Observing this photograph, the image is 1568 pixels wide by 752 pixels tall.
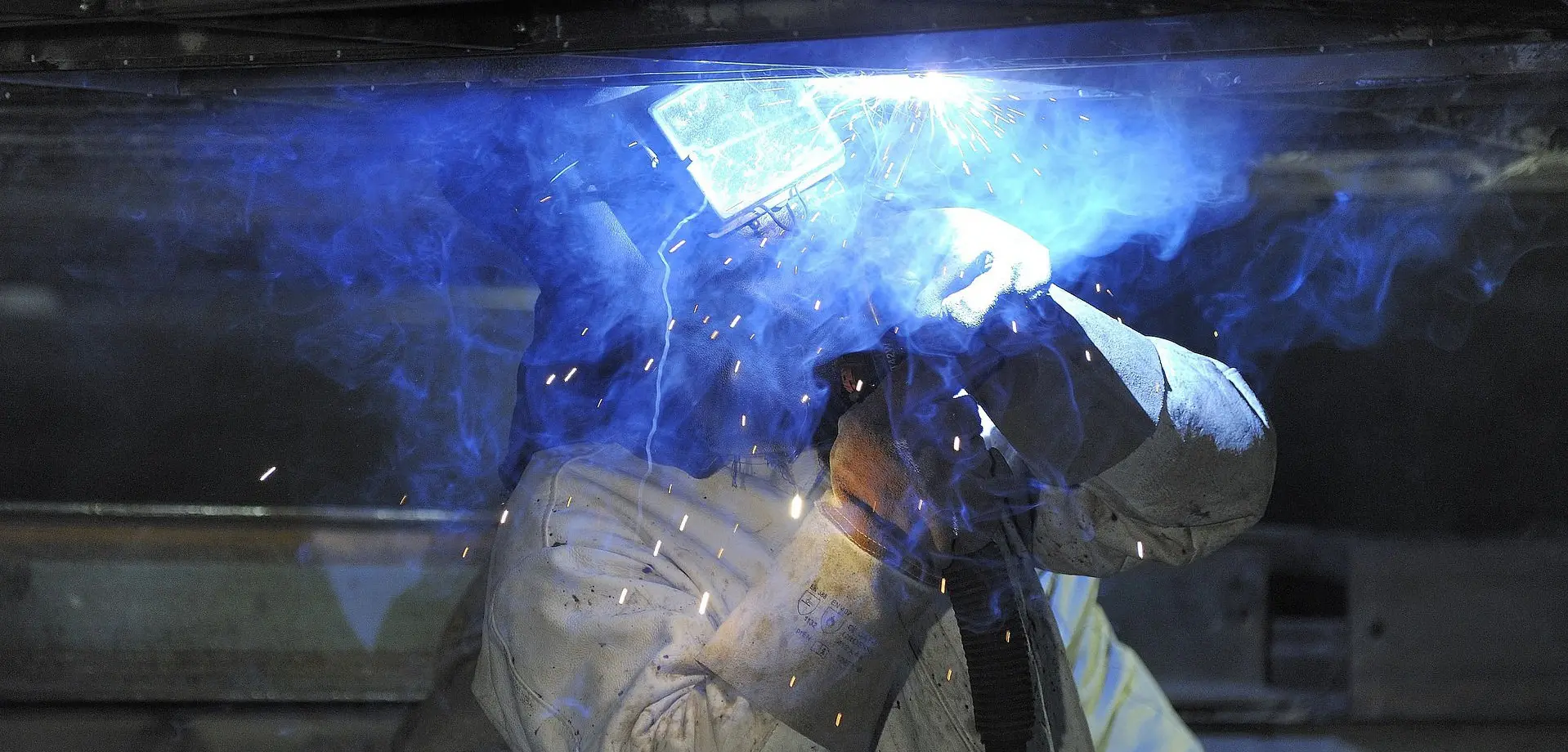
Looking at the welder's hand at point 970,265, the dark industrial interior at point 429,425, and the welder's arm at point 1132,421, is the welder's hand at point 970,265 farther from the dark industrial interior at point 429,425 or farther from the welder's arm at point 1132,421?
the dark industrial interior at point 429,425

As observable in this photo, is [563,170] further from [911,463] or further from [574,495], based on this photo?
[911,463]

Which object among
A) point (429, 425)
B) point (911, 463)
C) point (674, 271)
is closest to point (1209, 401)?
point (911, 463)

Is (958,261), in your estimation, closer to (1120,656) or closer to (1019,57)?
(1019,57)

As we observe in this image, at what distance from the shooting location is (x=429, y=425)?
2.48 meters

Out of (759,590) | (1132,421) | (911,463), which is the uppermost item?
(1132,421)

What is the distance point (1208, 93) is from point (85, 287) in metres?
2.45

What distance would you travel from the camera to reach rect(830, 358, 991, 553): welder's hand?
1.33 meters

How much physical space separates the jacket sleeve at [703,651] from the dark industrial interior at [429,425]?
0.88 metres

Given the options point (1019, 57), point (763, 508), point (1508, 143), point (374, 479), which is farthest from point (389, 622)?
point (1508, 143)

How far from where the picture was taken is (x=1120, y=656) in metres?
2.37

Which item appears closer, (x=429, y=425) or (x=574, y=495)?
(x=574, y=495)

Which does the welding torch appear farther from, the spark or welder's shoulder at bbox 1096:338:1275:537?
the spark

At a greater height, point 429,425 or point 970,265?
point 970,265

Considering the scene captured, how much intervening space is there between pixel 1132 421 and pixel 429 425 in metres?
1.81
